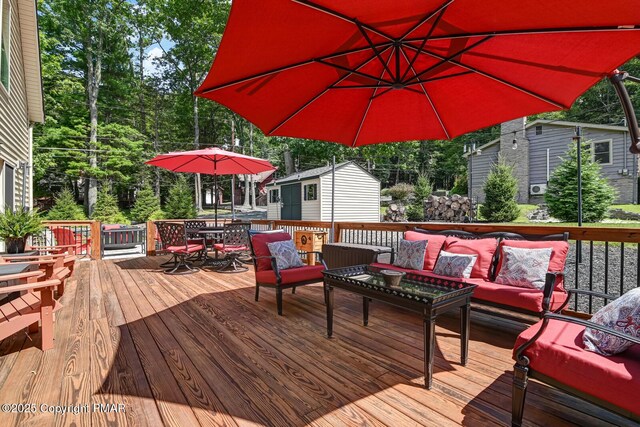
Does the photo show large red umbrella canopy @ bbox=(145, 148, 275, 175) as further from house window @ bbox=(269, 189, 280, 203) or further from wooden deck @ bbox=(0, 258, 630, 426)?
house window @ bbox=(269, 189, 280, 203)

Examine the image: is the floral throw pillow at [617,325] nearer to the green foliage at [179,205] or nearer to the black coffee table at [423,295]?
the black coffee table at [423,295]

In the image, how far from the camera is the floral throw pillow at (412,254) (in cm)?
378

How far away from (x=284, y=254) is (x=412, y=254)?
5.57 ft

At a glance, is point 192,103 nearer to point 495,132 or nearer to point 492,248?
point 492,248

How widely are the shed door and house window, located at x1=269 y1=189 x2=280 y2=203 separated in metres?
0.51

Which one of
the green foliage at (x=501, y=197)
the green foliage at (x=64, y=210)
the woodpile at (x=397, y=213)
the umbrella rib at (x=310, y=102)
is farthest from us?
the woodpile at (x=397, y=213)

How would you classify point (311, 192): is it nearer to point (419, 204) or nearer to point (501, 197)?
point (419, 204)

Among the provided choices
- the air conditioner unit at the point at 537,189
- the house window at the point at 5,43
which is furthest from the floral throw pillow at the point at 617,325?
the air conditioner unit at the point at 537,189

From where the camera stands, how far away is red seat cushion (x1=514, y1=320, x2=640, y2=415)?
1.41 meters

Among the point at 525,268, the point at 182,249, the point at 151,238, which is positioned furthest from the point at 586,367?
the point at 151,238

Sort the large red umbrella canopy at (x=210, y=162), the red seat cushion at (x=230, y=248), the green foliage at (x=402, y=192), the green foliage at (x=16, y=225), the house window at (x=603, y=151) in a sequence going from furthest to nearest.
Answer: the green foliage at (x=402, y=192)
the house window at (x=603, y=151)
the red seat cushion at (x=230, y=248)
the large red umbrella canopy at (x=210, y=162)
the green foliage at (x=16, y=225)

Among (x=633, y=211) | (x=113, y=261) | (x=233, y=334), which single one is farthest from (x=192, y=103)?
(x=633, y=211)

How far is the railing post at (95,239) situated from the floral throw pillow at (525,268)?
8.27 metres

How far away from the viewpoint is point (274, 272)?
12.5 ft
